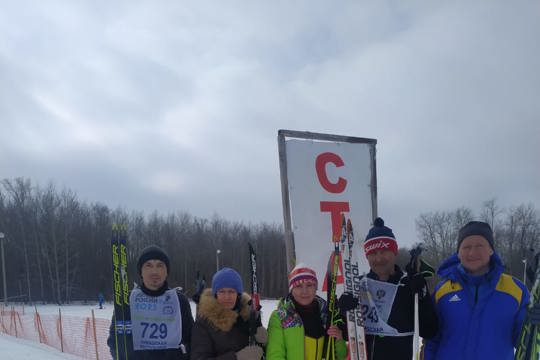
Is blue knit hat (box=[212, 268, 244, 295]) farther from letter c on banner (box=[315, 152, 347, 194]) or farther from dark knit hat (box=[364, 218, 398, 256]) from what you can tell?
letter c on banner (box=[315, 152, 347, 194])

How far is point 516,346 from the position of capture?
2.77 metres

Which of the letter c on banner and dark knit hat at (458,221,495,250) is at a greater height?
the letter c on banner

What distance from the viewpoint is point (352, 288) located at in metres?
3.28

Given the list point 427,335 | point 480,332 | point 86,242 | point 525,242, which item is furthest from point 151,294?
point 86,242

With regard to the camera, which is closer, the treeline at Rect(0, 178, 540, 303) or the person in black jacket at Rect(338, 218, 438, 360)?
the person in black jacket at Rect(338, 218, 438, 360)

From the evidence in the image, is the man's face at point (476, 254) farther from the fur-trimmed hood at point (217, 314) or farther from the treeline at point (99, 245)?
the treeline at point (99, 245)

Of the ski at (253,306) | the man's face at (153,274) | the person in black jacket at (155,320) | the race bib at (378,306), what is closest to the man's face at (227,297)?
the ski at (253,306)

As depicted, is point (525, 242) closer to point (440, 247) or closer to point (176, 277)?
point (440, 247)

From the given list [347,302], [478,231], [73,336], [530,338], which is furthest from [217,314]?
[73,336]

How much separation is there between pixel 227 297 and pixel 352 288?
0.93 meters

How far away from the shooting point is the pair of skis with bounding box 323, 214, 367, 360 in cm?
305

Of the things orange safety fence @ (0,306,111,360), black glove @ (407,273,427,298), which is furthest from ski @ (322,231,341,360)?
orange safety fence @ (0,306,111,360)

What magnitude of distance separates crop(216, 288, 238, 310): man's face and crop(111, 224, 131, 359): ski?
0.71m

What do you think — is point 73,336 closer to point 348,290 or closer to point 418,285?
point 348,290
